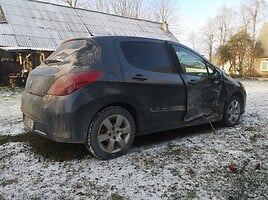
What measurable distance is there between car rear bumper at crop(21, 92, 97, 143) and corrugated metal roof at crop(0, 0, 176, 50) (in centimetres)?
1169

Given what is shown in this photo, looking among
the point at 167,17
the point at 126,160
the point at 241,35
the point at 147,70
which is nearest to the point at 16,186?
the point at 126,160

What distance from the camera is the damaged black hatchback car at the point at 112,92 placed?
3195 mm

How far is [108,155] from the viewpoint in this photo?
11.4ft

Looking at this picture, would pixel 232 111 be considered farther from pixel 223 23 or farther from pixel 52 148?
pixel 223 23

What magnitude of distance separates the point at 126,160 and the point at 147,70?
4.17 feet

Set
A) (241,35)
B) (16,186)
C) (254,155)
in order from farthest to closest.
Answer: (241,35)
(254,155)
(16,186)

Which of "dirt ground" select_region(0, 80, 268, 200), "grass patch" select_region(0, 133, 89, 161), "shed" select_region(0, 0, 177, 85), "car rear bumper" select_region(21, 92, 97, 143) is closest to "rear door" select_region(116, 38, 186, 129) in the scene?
"dirt ground" select_region(0, 80, 268, 200)

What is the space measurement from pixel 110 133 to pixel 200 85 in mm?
1815

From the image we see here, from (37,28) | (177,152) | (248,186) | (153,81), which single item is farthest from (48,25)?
(248,186)

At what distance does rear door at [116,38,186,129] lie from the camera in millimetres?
3631

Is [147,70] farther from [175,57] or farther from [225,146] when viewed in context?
[225,146]

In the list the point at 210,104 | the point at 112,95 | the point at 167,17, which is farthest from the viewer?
the point at 167,17

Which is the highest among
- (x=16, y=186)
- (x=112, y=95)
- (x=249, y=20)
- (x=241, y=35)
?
(x=249, y=20)

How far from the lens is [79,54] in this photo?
11.4ft
